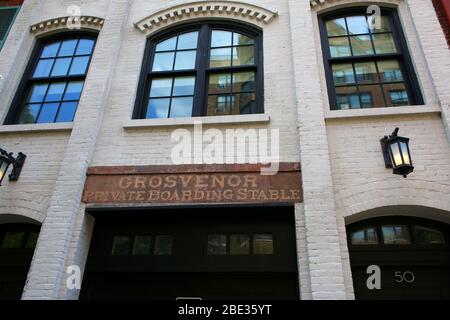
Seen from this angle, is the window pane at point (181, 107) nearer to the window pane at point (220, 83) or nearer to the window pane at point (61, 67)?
the window pane at point (220, 83)

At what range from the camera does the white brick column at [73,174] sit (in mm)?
4422

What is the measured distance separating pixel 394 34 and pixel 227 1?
300 cm

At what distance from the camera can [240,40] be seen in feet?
21.1

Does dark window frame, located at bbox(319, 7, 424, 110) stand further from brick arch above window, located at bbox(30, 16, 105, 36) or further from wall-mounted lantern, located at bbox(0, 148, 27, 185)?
wall-mounted lantern, located at bbox(0, 148, 27, 185)

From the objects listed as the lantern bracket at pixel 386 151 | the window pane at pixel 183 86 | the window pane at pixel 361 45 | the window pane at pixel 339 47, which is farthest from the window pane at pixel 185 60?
the lantern bracket at pixel 386 151

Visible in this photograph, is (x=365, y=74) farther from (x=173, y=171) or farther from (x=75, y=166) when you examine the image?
(x=75, y=166)

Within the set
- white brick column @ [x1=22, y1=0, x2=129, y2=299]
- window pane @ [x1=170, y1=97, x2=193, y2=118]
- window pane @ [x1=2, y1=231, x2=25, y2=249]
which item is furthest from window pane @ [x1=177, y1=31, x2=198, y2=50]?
window pane @ [x1=2, y1=231, x2=25, y2=249]

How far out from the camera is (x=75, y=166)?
5.13m

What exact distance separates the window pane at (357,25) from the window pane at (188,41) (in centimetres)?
280

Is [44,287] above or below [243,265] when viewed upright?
below

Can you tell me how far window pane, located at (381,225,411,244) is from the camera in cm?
462

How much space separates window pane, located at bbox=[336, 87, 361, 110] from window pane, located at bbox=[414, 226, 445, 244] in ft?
6.46

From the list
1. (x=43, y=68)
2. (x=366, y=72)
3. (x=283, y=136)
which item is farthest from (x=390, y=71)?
(x=43, y=68)

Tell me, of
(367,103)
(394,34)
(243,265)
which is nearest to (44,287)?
(243,265)
